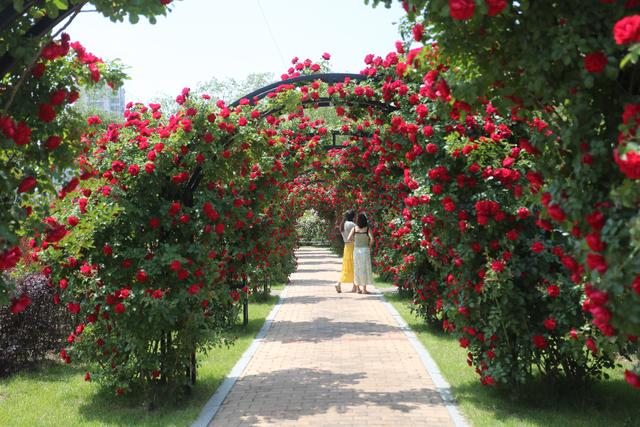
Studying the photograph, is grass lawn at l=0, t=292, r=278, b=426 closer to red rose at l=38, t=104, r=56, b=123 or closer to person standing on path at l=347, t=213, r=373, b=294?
red rose at l=38, t=104, r=56, b=123

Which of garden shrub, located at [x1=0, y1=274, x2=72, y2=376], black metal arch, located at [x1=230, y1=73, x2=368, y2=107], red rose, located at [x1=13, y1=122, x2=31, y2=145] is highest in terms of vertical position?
black metal arch, located at [x1=230, y1=73, x2=368, y2=107]

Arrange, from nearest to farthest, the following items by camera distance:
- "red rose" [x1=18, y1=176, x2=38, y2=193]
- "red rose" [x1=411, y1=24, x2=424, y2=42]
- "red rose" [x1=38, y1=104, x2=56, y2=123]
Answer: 1. "red rose" [x1=18, y1=176, x2=38, y2=193]
2. "red rose" [x1=38, y1=104, x2=56, y2=123]
3. "red rose" [x1=411, y1=24, x2=424, y2=42]

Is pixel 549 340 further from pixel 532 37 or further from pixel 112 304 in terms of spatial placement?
pixel 112 304

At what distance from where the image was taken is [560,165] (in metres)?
3.51

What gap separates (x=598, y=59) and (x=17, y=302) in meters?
3.18

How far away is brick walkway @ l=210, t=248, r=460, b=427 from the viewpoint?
19.5 feet

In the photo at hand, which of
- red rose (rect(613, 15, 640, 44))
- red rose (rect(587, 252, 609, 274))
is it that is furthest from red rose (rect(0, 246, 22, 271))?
red rose (rect(613, 15, 640, 44))

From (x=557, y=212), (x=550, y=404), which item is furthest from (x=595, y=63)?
(x=550, y=404)

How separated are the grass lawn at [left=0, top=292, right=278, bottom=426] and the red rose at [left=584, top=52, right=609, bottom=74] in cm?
451

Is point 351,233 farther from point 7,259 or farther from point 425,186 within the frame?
point 7,259

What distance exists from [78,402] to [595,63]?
5896 mm

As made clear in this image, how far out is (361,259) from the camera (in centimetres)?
1603

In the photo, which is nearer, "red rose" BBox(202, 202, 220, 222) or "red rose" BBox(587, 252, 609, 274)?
"red rose" BBox(587, 252, 609, 274)

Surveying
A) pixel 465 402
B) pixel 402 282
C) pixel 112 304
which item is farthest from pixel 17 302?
pixel 402 282
